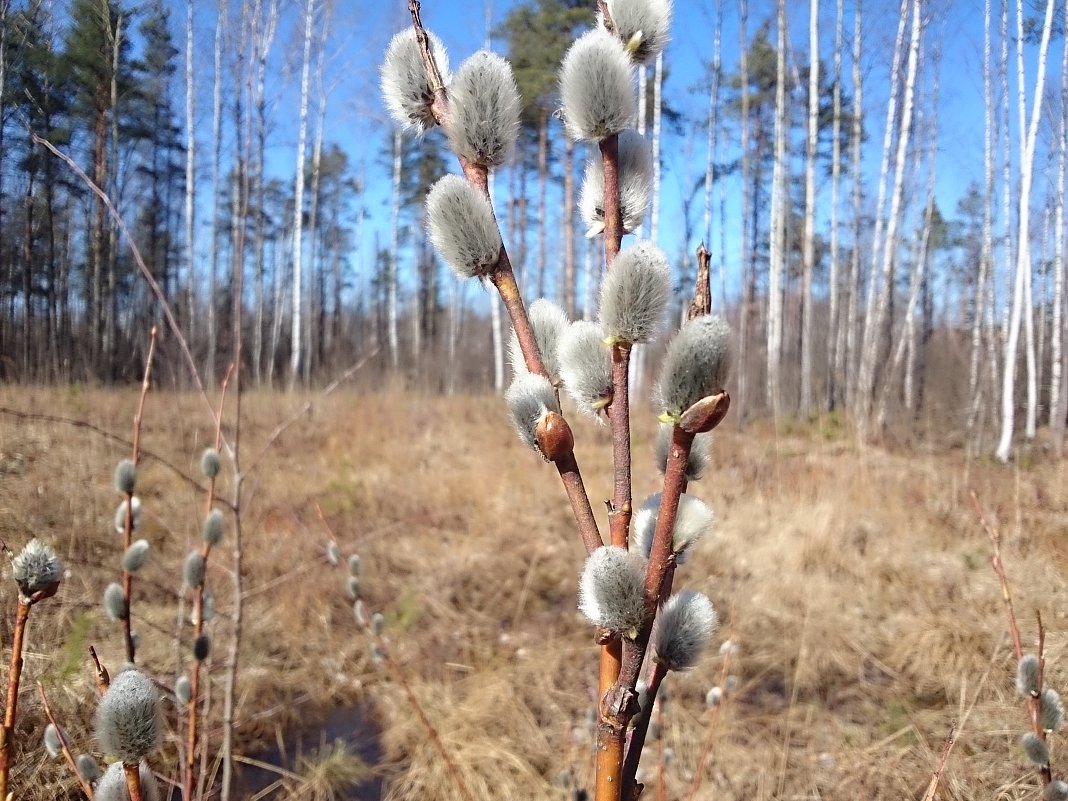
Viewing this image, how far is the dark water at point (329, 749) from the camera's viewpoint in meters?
2.58

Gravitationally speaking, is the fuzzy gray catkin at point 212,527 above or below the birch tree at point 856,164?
below

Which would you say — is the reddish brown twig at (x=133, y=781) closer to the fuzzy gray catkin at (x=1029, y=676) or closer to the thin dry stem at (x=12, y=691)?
the thin dry stem at (x=12, y=691)

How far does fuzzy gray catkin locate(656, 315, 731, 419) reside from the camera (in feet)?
1.31

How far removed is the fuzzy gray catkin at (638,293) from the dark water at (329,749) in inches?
108

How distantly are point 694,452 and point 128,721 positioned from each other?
1.72 feet

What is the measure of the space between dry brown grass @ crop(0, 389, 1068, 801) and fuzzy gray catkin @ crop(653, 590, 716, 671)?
100cm

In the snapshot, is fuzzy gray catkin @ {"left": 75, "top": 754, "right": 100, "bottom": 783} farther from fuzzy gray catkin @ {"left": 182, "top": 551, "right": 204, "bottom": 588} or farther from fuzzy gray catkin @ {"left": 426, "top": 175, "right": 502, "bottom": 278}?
fuzzy gray catkin @ {"left": 426, "top": 175, "right": 502, "bottom": 278}

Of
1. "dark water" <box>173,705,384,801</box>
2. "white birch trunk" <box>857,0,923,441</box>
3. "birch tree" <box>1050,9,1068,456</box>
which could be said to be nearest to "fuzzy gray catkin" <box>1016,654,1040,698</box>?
"dark water" <box>173,705,384,801</box>

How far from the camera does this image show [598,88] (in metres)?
0.49

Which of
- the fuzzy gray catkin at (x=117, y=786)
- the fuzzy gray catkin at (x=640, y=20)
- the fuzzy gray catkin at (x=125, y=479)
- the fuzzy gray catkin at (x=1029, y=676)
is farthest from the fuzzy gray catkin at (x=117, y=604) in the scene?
the fuzzy gray catkin at (x=1029, y=676)

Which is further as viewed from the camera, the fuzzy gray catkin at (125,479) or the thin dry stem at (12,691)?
the fuzzy gray catkin at (125,479)

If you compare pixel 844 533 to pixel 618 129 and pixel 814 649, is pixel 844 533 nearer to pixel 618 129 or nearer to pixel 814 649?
pixel 814 649

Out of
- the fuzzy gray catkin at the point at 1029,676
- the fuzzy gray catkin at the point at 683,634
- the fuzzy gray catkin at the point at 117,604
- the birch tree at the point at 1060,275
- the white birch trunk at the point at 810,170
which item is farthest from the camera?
the white birch trunk at the point at 810,170

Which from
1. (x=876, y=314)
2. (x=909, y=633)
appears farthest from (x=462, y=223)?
(x=876, y=314)
